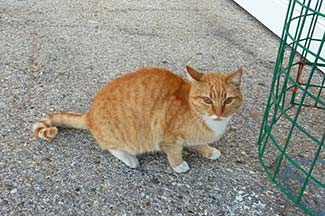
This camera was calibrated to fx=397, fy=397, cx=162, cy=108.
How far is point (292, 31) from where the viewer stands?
286 centimetres

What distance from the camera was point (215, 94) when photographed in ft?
5.18

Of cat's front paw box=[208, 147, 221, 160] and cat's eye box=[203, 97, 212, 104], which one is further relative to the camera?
cat's front paw box=[208, 147, 221, 160]

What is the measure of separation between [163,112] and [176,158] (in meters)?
0.22

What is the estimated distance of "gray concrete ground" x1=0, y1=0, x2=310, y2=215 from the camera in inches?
63.9

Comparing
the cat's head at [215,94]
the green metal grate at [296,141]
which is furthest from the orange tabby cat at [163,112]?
the green metal grate at [296,141]

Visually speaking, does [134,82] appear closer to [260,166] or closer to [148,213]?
[148,213]

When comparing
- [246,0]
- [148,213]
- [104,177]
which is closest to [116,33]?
[246,0]

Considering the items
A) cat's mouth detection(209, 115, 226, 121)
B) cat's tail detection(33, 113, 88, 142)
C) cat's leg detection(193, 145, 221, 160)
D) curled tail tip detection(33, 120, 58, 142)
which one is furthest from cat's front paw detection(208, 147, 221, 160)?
curled tail tip detection(33, 120, 58, 142)

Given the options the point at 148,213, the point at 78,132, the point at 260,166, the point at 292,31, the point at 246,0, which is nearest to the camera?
the point at 148,213

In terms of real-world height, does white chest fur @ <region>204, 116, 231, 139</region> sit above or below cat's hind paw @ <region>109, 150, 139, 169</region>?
above

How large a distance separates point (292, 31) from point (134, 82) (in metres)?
1.60

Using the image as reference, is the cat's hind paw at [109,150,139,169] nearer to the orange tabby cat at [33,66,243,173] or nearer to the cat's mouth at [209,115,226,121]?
the orange tabby cat at [33,66,243,173]

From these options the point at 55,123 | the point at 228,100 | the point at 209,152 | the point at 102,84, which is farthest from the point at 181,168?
the point at 102,84

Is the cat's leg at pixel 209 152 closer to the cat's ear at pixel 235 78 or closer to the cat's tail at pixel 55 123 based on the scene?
the cat's ear at pixel 235 78
